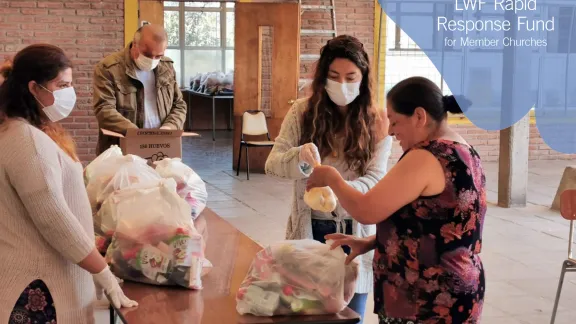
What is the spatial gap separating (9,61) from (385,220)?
4.09ft

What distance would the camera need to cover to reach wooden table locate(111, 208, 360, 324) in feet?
7.43

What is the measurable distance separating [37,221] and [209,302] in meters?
0.59

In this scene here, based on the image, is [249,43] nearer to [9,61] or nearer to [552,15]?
[552,15]

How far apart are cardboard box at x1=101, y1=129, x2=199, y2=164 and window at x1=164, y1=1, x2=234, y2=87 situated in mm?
11195

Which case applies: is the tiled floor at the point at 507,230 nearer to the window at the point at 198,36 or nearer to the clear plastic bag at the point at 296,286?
the clear plastic bag at the point at 296,286

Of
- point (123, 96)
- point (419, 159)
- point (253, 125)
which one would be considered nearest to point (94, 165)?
point (419, 159)

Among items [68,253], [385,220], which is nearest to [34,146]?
[68,253]

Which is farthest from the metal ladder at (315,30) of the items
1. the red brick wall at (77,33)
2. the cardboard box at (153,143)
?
the cardboard box at (153,143)

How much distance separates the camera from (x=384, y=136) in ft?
9.73

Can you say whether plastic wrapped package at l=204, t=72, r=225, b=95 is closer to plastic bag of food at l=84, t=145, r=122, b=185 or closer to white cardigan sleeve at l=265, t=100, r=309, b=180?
plastic bag of food at l=84, t=145, r=122, b=185

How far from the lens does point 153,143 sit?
180 inches

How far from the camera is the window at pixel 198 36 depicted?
15.6m

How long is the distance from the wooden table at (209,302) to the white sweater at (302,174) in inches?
10.6

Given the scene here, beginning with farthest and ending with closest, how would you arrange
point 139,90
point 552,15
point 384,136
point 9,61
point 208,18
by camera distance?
point 208,18, point 552,15, point 139,90, point 384,136, point 9,61
